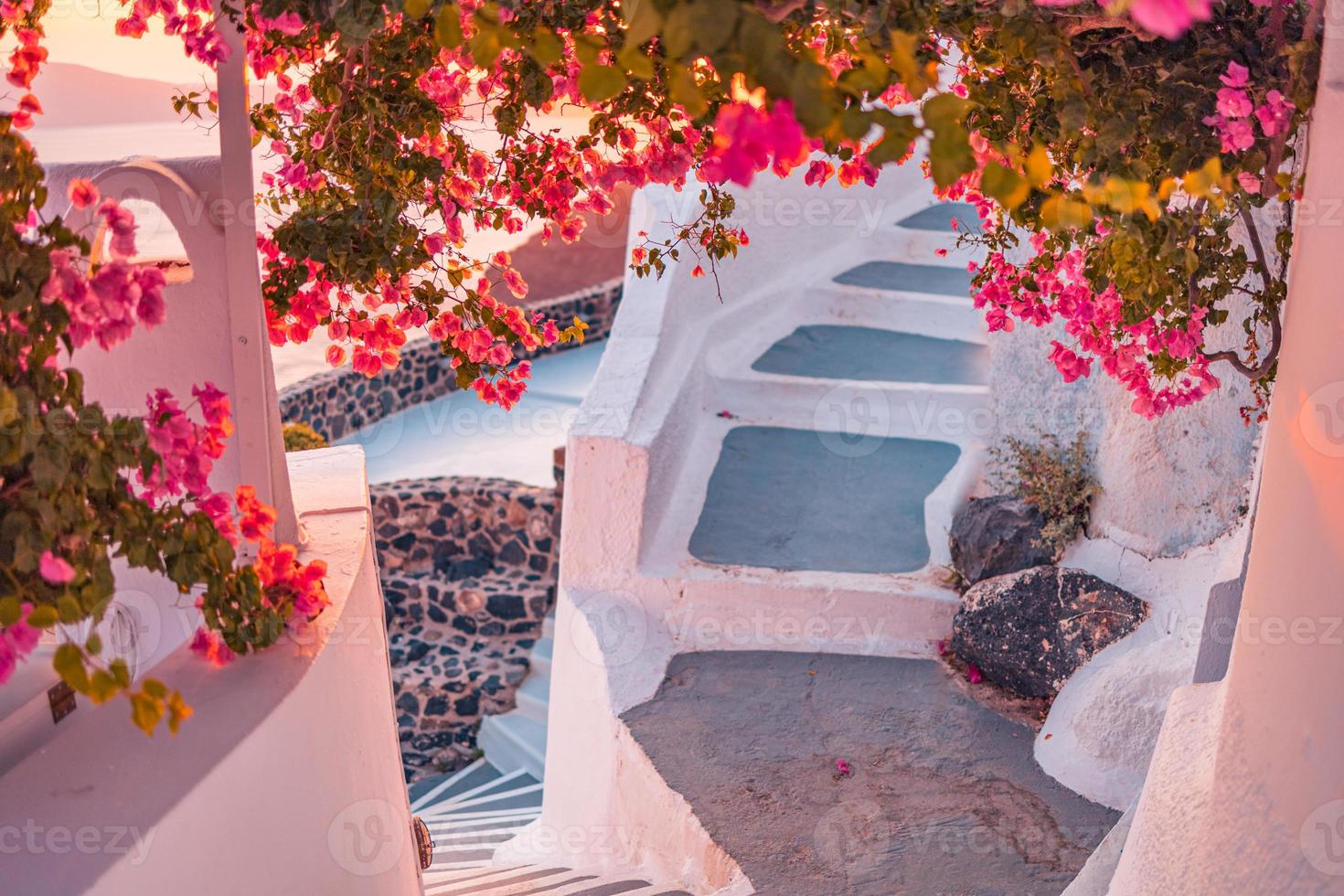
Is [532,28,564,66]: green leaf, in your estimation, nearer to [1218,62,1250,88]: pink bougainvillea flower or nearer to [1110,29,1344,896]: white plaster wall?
[1110,29,1344,896]: white plaster wall

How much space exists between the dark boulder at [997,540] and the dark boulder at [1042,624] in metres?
0.22

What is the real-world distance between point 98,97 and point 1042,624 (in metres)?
9.48

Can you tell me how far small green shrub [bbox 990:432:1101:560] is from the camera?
585 centimetres

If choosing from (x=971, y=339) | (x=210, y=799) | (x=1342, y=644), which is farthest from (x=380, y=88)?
(x=971, y=339)

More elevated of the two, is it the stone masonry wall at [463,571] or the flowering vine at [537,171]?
the flowering vine at [537,171]

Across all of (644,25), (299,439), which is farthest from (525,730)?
(644,25)

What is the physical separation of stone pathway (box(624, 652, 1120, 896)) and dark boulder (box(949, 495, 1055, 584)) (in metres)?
0.53

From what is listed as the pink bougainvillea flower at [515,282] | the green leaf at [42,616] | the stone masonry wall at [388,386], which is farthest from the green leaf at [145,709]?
the stone masonry wall at [388,386]

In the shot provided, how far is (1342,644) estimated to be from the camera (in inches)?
89.1

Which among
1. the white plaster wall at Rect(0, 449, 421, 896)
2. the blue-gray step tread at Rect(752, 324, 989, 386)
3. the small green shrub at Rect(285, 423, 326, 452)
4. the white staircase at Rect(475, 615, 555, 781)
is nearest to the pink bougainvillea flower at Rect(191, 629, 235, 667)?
the white plaster wall at Rect(0, 449, 421, 896)

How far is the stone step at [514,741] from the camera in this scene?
9656 millimetres

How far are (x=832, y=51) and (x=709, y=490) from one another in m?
4.43

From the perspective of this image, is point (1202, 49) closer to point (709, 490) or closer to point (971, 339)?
point (709, 490)

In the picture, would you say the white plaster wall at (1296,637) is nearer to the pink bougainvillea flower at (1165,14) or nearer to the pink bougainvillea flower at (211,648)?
the pink bougainvillea flower at (1165,14)
